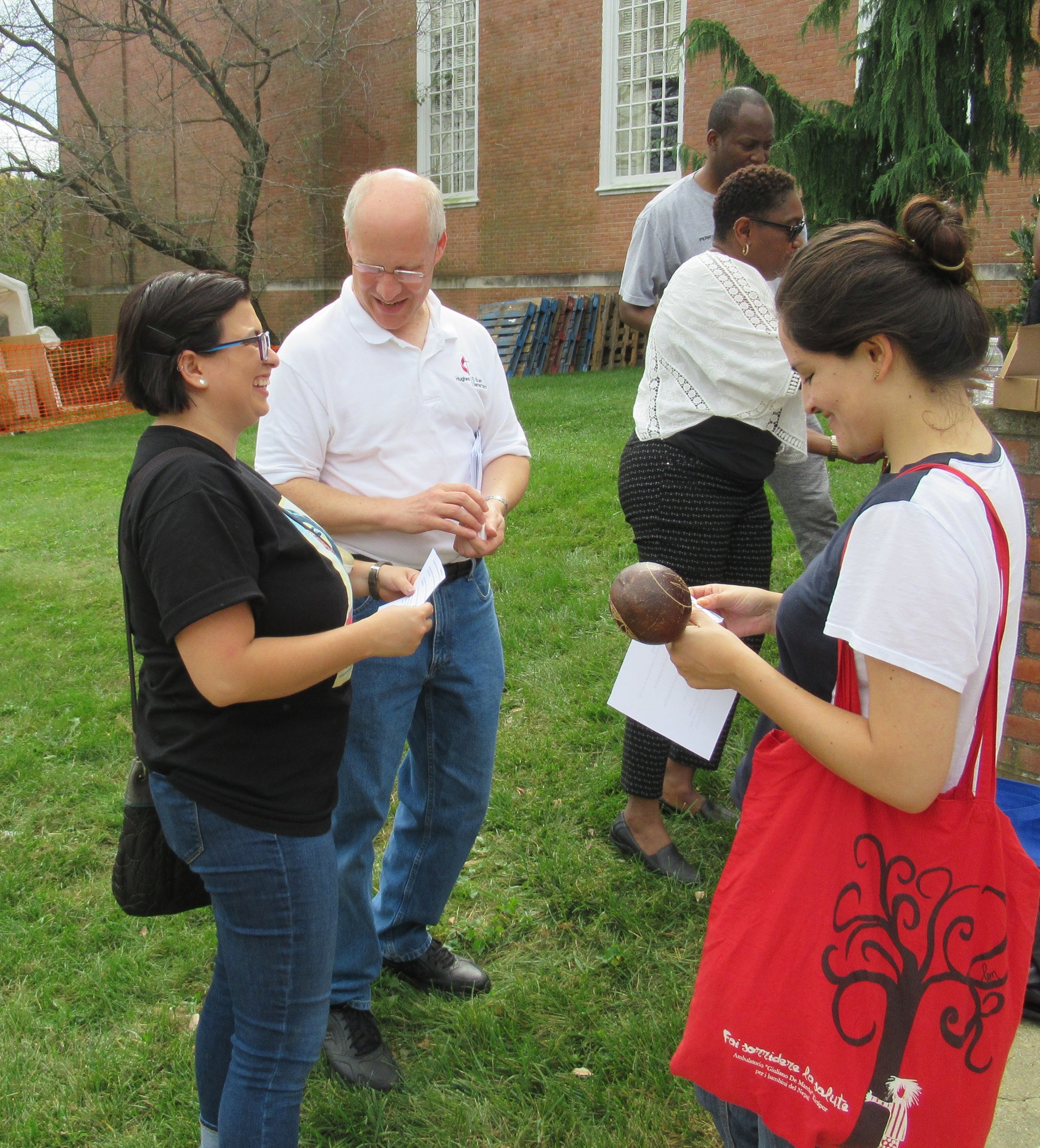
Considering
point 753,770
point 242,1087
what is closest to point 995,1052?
point 753,770

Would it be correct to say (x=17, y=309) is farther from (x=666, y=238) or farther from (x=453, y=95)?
(x=666, y=238)

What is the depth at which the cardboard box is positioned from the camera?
319cm

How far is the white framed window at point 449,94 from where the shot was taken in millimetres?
21391

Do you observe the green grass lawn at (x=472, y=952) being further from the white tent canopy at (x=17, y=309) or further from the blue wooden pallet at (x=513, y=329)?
the white tent canopy at (x=17, y=309)

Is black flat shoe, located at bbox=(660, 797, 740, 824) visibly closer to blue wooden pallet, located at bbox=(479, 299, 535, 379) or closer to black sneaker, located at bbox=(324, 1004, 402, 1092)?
black sneaker, located at bbox=(324, 1004, 402, 1092)

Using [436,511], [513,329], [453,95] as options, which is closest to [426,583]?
[436,511]

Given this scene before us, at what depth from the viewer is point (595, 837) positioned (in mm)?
3746

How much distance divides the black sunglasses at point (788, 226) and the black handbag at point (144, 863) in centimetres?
212

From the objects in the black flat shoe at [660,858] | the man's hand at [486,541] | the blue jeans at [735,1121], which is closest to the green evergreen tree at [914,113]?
the black flat shoe at [660,858]

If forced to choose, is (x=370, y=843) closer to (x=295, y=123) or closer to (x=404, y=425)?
(x=404, y=425)

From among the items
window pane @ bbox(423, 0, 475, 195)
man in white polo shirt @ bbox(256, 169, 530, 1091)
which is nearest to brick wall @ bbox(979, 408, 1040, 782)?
man in white polo shirt @ bbox(256, 169, 530, 1091)

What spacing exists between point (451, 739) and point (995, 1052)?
5.33 ft

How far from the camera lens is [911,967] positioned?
1.45m

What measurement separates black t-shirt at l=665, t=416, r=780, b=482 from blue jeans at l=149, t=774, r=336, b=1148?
5.53ft
